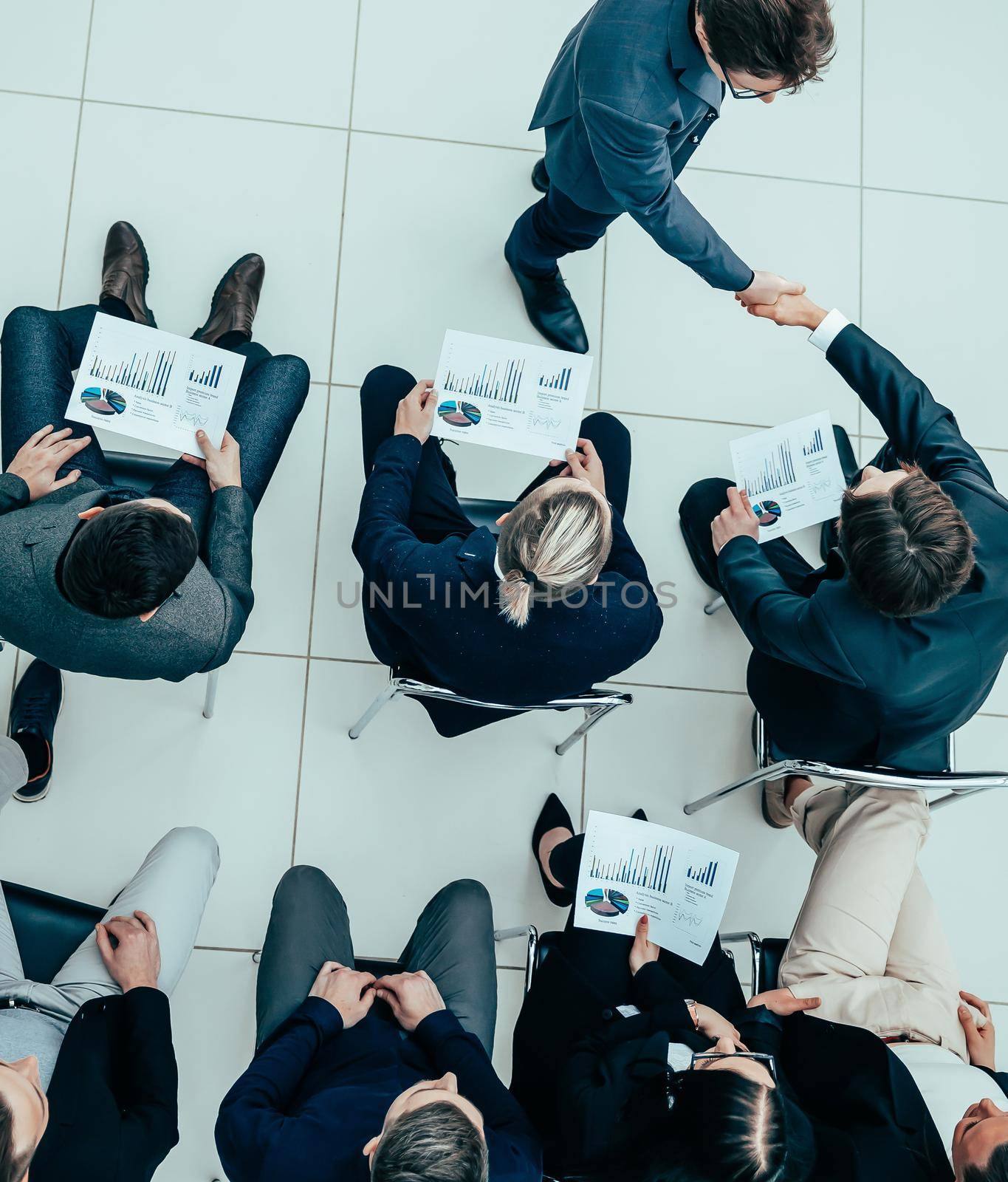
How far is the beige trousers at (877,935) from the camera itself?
2.04 m

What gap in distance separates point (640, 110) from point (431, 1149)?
73.9 inches

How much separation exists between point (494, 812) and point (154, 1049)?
104 centimetres

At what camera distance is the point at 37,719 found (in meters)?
2.40

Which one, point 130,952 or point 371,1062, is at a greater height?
point 130,952

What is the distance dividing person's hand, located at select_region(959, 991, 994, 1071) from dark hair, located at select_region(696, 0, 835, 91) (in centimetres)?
191

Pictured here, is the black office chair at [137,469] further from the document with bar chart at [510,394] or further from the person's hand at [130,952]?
the person's hand at [130,952]

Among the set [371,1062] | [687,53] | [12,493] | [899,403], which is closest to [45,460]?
[12,493]

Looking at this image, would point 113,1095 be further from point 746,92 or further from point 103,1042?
point 746,92

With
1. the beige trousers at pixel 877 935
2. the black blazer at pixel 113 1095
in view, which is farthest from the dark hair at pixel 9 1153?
the beige trousers at pixel 877 935

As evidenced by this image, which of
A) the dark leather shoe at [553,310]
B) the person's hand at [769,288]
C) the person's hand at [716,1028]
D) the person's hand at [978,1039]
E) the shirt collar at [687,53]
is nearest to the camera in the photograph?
the shirt collar at [687,53]

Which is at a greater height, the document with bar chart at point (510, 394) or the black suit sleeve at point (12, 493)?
the document with bar chart at point (510, 394)

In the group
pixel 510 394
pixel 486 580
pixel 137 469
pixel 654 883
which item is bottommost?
pixel 654 883

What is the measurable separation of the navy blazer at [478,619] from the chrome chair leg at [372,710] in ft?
0.37

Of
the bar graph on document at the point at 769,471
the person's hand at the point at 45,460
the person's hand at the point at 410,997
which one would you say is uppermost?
the bar graph on document at the point at 769,471
